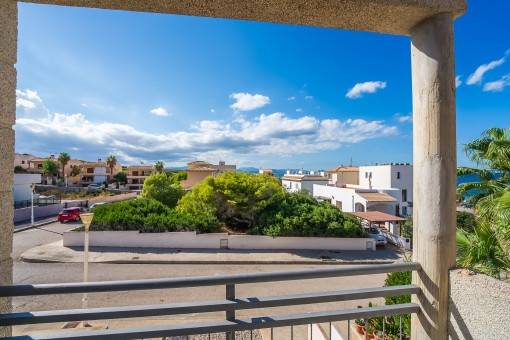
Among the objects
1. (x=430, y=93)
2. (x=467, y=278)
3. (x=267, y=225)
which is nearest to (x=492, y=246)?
(x=467, y=278)

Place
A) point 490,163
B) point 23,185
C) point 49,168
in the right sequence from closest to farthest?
point 490,163 → point 23,185 → point 49,168

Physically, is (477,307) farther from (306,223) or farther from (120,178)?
(120,178)

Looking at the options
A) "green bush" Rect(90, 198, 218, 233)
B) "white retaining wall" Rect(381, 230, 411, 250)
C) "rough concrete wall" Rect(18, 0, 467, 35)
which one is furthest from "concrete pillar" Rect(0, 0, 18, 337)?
"white retaining wall" Rect(381, 230, 411, 250)

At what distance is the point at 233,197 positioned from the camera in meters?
13.2

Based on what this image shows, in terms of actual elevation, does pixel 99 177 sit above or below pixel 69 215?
above

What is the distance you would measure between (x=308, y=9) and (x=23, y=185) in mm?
31211

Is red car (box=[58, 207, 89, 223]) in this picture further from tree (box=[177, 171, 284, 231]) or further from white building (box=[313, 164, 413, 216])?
white building (box=[313, 164, 413, 216])

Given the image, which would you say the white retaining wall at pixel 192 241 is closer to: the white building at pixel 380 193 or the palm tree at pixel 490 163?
the palm tree at pixel 490 163

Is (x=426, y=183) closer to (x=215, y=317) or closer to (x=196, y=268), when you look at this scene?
(x=215, y=317)

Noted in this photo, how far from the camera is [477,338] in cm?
143

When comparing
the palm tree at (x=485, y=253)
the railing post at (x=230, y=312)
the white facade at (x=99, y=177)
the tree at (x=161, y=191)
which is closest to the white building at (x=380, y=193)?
the tree at (x=161, y=191)

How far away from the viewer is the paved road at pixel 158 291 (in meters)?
6.30

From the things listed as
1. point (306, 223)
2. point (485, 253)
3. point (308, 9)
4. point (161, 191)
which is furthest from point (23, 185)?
point (485, 253)

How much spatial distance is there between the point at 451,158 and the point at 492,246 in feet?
5.37
